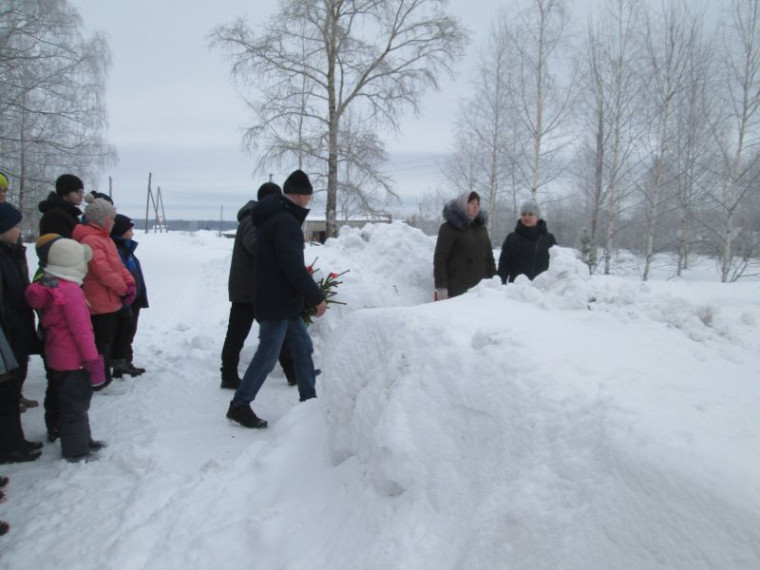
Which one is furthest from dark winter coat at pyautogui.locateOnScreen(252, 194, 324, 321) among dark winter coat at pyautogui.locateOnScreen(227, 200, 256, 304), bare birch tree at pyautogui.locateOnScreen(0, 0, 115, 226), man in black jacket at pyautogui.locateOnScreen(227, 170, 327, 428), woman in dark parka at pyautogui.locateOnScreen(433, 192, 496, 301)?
bare birch tree at pyautogui.locateOnScreen(0, 0, 115, 226)

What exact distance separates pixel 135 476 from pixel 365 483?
1639mm

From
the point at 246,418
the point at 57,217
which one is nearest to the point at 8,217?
the point at 57,217

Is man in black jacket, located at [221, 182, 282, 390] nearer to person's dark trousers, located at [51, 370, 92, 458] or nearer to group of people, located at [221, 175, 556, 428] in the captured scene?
group of people, located at [221, 175, 556, 428]

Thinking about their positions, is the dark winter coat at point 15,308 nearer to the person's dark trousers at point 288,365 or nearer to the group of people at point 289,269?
the group of people at point 289,269

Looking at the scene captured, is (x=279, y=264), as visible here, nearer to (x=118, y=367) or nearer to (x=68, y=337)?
(x=68, y=337)

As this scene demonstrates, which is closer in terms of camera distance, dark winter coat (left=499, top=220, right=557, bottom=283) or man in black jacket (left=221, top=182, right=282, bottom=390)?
man in black jacket (left=221, top=182, right=282, bottom=390)

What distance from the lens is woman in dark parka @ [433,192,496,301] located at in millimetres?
4531

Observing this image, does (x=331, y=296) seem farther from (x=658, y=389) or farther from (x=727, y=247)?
(x=727, y=247)

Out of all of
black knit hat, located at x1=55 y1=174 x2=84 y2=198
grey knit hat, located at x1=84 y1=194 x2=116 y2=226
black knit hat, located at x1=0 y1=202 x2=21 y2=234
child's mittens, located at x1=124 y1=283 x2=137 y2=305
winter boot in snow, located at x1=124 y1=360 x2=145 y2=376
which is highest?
black knit hat, located at x1=55 y1=174 x2=84 y2=198

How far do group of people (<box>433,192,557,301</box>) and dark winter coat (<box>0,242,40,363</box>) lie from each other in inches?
133

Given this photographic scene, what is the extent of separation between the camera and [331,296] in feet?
18.4

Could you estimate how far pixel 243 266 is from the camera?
4.52 meters

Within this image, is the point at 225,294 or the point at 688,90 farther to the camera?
the point at 688,90

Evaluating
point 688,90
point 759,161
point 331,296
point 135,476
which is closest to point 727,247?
point 759,161
